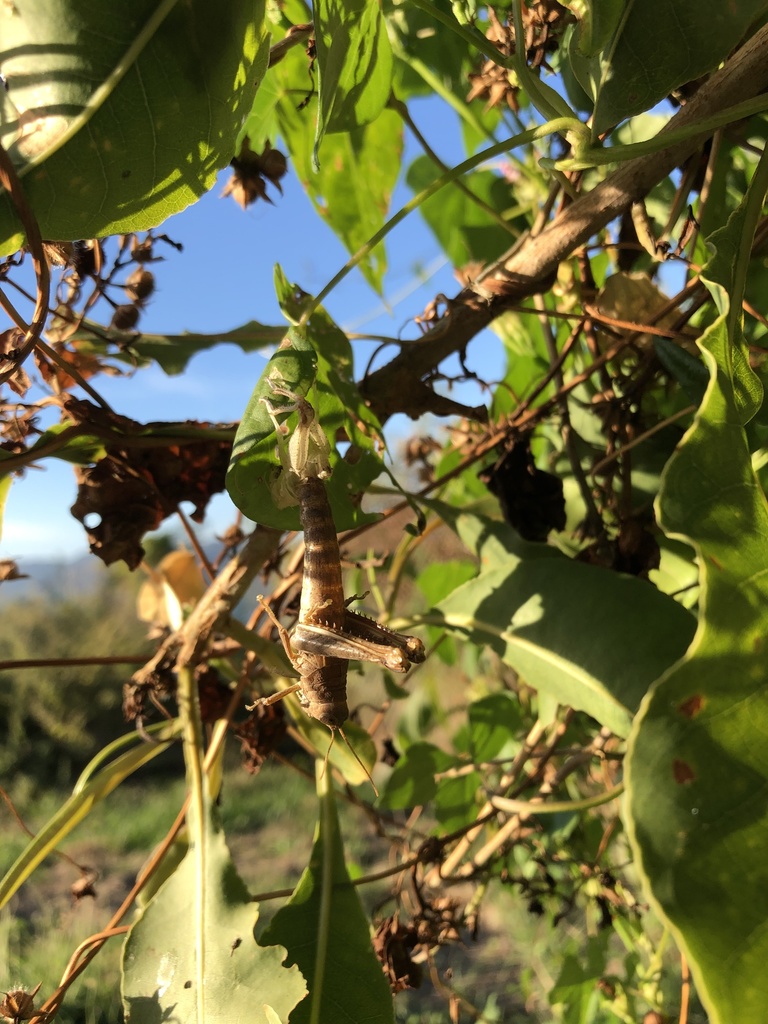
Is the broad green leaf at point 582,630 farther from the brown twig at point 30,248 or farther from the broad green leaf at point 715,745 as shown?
the brown twig at point 30,248

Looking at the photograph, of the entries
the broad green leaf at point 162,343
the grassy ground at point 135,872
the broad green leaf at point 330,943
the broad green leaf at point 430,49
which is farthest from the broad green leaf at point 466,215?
the grassy ground at point 135,872

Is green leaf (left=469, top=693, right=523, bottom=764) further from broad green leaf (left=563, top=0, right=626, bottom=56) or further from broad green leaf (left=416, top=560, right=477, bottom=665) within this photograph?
broad green leaf (left=563, top=0, right=626, bottom=56)

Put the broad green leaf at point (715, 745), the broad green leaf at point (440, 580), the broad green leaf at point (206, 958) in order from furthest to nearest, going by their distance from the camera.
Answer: the broad green leaf at point (440, 580)
the broad green leaf at point (206, 958)
the broad green leaf at point (715, 745)

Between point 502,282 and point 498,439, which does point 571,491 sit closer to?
point 498,439

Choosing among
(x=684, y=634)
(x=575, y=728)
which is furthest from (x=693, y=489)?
(x=575, y=728)

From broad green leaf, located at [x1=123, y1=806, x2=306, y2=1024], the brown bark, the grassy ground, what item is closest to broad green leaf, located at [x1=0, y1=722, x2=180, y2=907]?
broad green leaf, located at [x1=123, y1=806, x2=306, y2=1024]

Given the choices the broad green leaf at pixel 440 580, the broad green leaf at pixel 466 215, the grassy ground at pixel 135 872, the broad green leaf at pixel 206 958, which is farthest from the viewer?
the grassy ground at pixel 135 872
